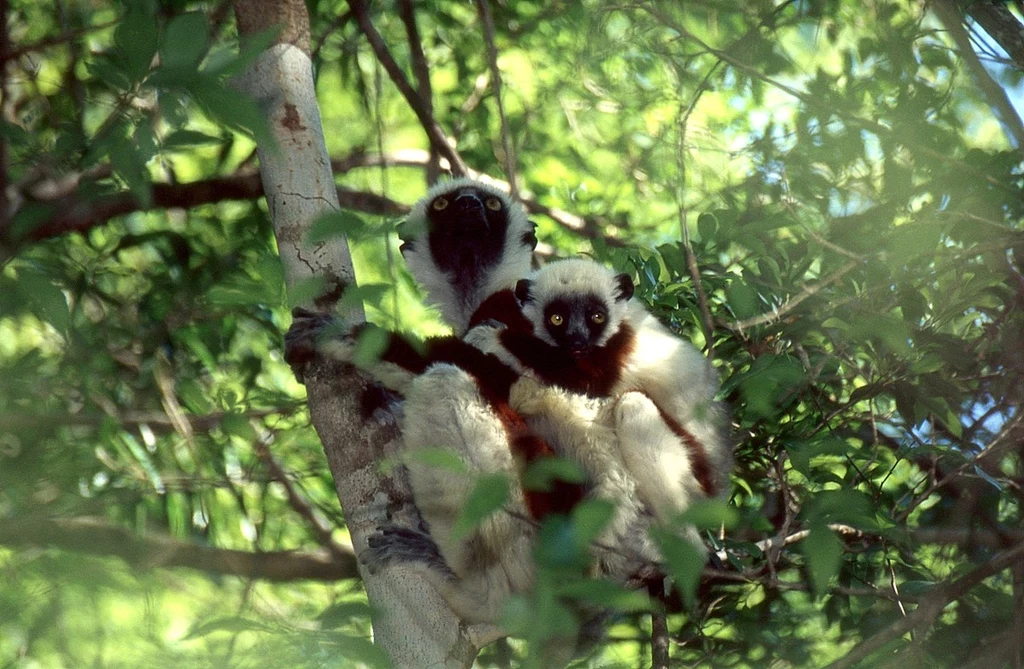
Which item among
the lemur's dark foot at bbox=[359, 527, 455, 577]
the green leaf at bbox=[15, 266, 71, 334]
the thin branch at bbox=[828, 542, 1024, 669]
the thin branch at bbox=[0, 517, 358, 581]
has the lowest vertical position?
the thin branch at bbox=[828, 542, 1024, 669]

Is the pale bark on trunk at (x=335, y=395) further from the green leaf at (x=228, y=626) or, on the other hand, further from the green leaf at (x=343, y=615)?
the green leaf at (x=228, y=626)

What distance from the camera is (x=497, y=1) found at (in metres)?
6.95

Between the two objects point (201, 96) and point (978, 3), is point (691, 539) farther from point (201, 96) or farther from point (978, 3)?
point (978, 3)

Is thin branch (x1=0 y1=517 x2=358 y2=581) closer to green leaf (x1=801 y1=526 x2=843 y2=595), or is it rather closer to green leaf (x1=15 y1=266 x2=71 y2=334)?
green leaf (x1=15 y1=266 x2=71 y2=334)

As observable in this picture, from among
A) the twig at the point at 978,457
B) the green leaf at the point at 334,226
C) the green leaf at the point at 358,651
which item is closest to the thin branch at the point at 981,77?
the twig at the point at 978,457

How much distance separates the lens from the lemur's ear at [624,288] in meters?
4.45

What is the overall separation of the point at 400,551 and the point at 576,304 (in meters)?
1.45

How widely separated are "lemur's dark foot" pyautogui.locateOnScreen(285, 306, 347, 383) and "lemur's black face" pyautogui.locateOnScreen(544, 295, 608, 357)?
42.8 inches

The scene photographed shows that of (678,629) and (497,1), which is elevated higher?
(497,1)

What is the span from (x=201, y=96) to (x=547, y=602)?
161 cm

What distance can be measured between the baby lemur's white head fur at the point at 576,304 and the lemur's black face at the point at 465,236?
2.33 ft

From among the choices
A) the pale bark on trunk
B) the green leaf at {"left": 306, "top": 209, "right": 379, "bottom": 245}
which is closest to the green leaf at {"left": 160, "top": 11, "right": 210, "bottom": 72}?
the green leaf at {"left": 306, "top": 209, "right": 379, "bottom": 245}

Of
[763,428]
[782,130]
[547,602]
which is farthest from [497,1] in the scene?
[547,602]

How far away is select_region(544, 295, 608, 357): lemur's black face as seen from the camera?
170 inches
